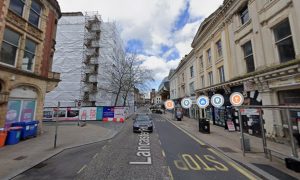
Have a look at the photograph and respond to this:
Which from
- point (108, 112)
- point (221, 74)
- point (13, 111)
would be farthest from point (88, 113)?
point (221, 74)

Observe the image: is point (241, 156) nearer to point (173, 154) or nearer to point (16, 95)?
point (173, 154)

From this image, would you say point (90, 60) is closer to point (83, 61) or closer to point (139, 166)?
point (83, 61)

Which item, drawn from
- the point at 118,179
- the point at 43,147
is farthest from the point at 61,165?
the point at 43,147

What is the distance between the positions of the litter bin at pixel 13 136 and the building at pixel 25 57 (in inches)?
40.2

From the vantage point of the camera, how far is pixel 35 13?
11953 millimetres

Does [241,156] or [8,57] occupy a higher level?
[8,57]

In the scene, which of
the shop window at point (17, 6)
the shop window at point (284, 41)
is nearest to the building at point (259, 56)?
the shop window at point (284, 41)

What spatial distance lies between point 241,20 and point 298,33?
247 inches

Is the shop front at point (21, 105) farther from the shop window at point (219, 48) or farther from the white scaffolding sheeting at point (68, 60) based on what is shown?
the shop window at point (219, 48)

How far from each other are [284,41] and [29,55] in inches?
739

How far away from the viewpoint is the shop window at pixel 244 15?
41.2 feet

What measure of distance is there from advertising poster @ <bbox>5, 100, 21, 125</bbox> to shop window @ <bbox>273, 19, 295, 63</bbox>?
1876cm

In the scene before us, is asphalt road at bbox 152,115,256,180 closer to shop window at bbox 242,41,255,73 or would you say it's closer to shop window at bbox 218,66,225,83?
shop window at bbox 242,41,255,73

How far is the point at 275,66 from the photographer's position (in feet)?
29.2
